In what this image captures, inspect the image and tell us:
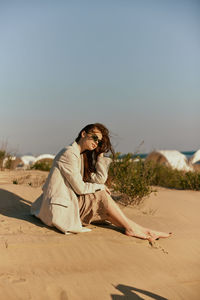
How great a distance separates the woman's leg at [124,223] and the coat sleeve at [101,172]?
0.26 m

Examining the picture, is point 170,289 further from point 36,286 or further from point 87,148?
point 87,148

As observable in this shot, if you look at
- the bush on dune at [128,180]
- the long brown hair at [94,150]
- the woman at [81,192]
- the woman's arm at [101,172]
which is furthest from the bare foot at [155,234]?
the bush on dune at [128,180]

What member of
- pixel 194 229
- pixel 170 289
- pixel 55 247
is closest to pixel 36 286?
pixel 55 247

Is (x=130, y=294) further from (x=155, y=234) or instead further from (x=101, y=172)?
(x=101, y=172)

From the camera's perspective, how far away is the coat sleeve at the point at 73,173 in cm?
395

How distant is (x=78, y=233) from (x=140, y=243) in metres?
0.79

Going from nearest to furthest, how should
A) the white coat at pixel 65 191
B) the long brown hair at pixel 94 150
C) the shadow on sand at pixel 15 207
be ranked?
the white coat at pixel 65 191, the long brown hair at pixel 94 150, the shadow on sand at pixel 15 207

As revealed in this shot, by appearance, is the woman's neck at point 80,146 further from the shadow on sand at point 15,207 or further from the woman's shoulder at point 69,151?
the shadow on sand at point 15,207

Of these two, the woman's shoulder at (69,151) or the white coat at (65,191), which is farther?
the woman's shoulder at (69,151)

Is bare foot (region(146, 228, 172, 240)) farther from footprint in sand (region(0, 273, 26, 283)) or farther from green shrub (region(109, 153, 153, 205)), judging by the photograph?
footprint in sand (region(0, 273, 26, 283))

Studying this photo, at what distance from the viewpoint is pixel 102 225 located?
4.57 m

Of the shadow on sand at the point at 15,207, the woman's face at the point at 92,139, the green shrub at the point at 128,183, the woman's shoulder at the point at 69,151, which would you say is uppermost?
the woman's face at the point at 92,139

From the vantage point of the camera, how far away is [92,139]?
4297 mm

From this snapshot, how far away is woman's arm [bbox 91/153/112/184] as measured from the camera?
4.29 metres
